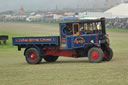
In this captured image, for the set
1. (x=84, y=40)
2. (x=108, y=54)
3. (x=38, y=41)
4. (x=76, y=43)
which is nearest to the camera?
(x=84, y=40)

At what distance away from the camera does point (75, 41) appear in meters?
19.7

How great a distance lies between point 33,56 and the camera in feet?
68.1

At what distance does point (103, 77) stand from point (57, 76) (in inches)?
69.2

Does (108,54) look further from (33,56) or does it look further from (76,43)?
(33,56)

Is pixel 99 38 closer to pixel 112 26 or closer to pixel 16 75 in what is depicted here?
pixel 16 75

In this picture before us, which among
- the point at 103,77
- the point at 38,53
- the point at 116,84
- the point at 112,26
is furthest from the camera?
the point at 112,26

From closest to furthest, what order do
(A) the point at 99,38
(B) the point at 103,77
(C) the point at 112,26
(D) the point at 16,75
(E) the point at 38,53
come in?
(B) the point at 103,77
(D) the point at 16,75
(A) the point at 99,38
(E) the point at 38,53
(C) the point at 112,26

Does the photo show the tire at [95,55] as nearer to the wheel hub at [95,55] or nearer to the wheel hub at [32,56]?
the wheel hub at [95,55]

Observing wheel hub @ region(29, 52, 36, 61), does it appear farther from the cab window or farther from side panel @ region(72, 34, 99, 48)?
the cab window

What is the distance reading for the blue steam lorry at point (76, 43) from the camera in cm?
1934

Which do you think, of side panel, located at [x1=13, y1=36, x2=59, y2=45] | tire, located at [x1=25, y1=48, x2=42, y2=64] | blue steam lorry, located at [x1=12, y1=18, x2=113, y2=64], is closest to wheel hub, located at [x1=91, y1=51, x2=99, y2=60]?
blue steam lorry, located at [x1=12, y1=18, x2=113, y2=64]

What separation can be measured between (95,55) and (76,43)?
45.7 inches

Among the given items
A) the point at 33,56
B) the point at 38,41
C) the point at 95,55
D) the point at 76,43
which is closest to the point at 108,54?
the point at 95,55

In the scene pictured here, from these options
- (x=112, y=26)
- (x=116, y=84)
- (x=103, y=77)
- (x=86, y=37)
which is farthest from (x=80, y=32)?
(x=112, y=26)
